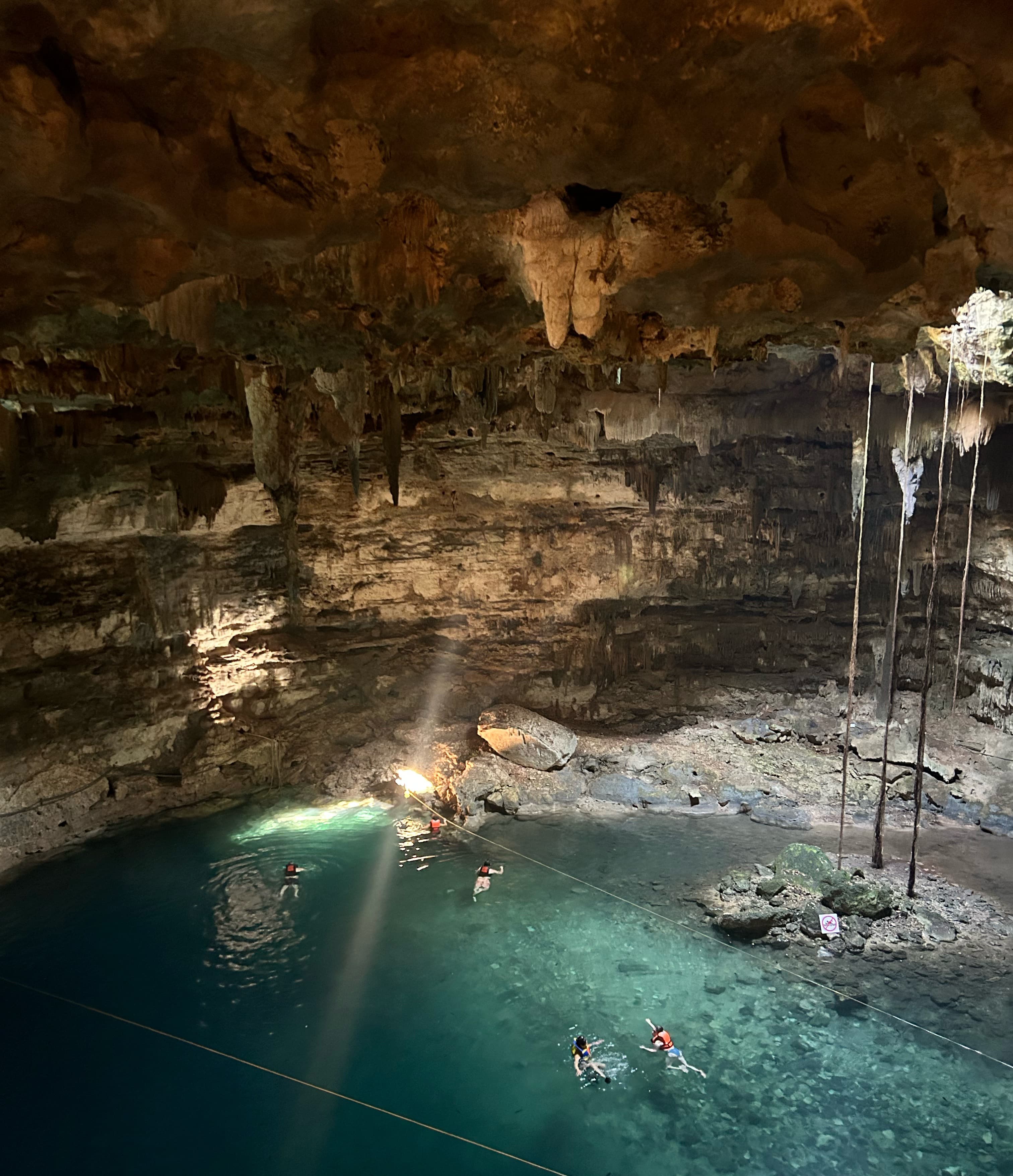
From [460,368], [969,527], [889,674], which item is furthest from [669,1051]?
[889,674]

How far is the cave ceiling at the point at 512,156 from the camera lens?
2.65 metres

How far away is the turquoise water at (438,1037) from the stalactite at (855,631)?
1.40 metres

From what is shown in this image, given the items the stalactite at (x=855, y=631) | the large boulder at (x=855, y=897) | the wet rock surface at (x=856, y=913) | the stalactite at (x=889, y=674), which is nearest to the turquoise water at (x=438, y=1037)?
the wet rock surface at (x=856, y=913)

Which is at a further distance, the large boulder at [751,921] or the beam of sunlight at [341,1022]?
the large boulder at [751,921]

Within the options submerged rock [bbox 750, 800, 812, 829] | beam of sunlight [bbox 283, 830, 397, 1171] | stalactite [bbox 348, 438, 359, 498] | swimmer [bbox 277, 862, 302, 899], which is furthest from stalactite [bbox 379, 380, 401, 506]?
submerged rock [bbox 750, 800, 812, 829]

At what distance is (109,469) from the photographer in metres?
10.4

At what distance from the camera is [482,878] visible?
8875 millimetres

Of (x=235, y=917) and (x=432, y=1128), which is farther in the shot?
(x=235, y=917)

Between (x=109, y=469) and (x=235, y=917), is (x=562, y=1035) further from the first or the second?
(x=109, y=469)

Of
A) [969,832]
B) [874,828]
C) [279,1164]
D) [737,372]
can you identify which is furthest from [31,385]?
[969,832]

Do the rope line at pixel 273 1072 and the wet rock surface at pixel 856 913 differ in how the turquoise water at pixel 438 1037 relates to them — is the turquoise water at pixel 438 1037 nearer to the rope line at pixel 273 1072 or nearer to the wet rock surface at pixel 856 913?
the rope line at pixel 273 1072

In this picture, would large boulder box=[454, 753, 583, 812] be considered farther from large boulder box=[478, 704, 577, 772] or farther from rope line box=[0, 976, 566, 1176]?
rope line box=[0, 976, 566, 1176]

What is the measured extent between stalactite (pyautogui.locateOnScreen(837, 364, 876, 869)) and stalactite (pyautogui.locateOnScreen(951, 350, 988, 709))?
50.5 inches

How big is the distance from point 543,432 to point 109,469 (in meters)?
6.31
